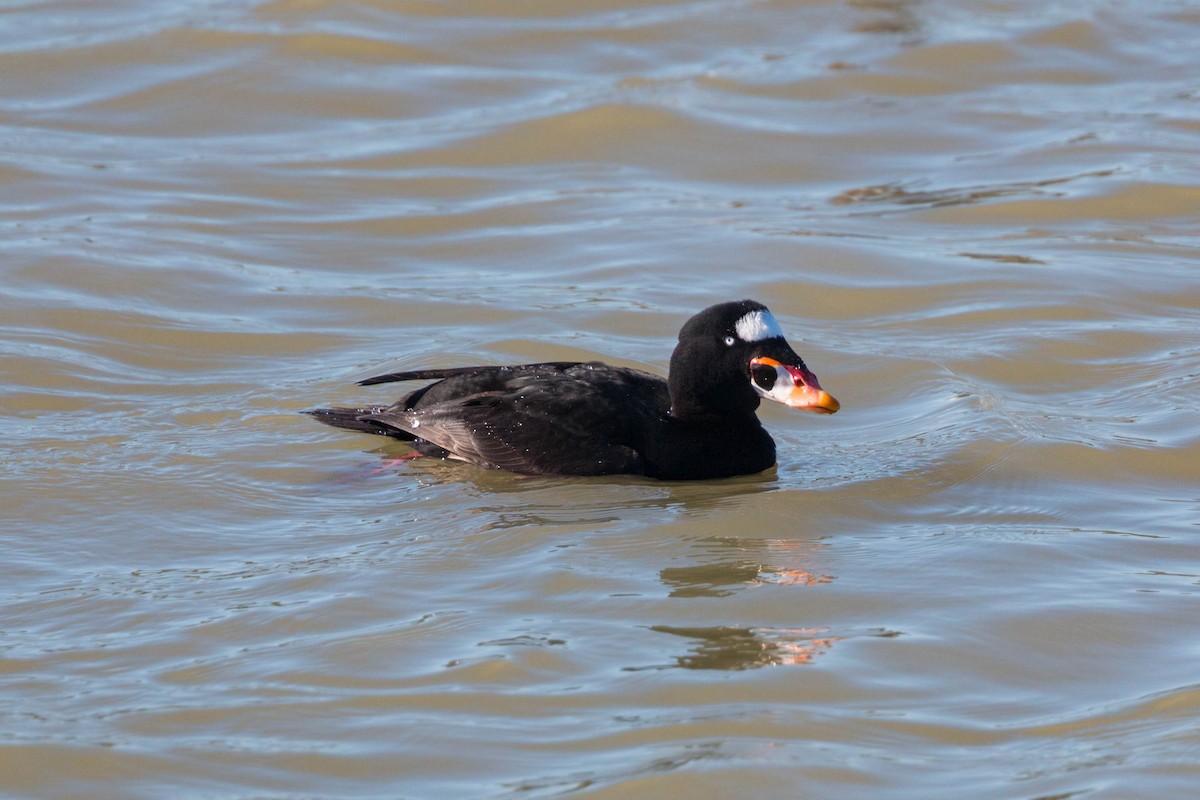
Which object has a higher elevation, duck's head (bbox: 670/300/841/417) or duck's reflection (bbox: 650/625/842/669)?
duck's head (bbox: 670/300/841/417)

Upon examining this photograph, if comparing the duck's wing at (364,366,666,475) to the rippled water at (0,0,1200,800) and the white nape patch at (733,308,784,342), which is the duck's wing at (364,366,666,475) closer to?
the rippled water at (0,0,1200,800)

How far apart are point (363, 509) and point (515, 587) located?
4.14 ft

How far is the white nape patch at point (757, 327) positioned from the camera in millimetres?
7406

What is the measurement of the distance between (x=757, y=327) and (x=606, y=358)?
2.17 metres

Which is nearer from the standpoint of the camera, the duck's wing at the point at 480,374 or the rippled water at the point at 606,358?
the rippled water at the point at 606,358

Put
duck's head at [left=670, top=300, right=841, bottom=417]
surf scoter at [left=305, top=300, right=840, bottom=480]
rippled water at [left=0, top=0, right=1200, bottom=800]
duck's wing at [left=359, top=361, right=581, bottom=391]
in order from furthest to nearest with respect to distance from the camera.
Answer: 1. duck's wing at [left=359, top=361, right=581, bottom=391]
2. surf scoter at [left=305, top=300, right=840, bottom=480]
3. duck's head at [left=670, top=300, right=841, bottom=417]
4. rippled water at [left=0, top=0, right=1200, bottom=800]

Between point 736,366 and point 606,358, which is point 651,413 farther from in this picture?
point 606,358

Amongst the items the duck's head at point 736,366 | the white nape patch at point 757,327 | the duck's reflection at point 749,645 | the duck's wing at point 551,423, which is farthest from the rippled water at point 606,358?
the white nape patch at point 757,327

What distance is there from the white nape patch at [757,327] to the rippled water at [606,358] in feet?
2.29

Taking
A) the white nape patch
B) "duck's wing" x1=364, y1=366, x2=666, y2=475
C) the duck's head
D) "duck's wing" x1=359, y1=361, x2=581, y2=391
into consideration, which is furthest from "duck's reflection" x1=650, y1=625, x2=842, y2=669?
"duck's wing" x1=359, y1=361, x2=581, y2=391

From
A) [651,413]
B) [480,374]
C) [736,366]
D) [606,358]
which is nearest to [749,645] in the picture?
[736,366]

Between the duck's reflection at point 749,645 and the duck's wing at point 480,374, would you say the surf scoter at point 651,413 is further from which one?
the duck's reflection at point 749,645

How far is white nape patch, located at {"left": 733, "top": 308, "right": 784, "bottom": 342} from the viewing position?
292 inches

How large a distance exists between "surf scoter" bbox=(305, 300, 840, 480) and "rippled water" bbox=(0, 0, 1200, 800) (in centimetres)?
14
